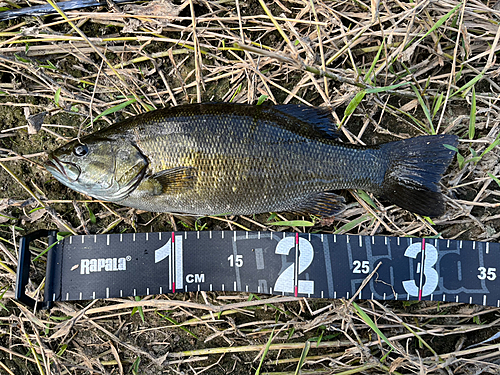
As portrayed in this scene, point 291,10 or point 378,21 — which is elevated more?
point 291,10

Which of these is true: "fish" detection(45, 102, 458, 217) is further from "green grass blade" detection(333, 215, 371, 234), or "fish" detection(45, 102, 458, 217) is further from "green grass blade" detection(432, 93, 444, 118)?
"green grass blade" detection(432, 93, 444, 118)

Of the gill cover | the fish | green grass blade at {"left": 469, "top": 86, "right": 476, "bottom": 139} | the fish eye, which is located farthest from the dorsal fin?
the fish eye

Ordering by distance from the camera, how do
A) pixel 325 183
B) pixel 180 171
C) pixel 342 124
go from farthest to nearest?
1. pixel 342 124
2. pixel 325 183
3. pixel 180 171

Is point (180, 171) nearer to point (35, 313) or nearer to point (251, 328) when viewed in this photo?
point (251, 328)

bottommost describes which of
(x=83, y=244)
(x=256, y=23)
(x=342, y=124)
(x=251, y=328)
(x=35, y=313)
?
(x=251, y=328)

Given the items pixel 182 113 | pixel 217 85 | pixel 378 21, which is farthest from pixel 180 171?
pixel 378 21

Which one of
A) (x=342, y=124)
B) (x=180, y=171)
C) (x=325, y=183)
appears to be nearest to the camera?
(x=180, y=171)
